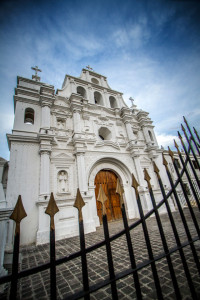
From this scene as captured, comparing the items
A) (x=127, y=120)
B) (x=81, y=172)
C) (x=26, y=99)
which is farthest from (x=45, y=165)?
(x=127, y=120)

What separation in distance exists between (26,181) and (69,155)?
2.53m

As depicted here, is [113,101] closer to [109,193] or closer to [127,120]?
[127,120]

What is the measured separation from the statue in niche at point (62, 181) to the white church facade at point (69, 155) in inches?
2.0

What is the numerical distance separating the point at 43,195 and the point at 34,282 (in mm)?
3555

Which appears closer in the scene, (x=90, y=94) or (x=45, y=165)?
(x=45, y=165)

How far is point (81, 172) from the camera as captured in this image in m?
7.08

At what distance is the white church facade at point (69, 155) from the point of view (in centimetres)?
584

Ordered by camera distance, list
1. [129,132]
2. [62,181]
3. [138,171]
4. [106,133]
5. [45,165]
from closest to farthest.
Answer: [45,165] → [62,181] → [138,171] → [106,133] → [129,132]

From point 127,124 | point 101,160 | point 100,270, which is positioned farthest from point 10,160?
point 127,124

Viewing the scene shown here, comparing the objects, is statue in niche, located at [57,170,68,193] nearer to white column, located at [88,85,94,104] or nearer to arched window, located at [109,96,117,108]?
white column, located at [88,85,94,104]

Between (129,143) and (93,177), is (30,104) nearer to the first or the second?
(93,177)

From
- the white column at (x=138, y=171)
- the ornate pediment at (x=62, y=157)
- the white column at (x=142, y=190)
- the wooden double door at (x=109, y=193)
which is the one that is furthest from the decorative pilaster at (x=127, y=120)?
the ornate pediment at (x=62, y=157)

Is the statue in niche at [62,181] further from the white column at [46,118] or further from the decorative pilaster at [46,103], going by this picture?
the decorative pilaster at [46,103]

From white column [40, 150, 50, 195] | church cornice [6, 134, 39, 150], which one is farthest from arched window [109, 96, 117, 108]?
white column [40, 150, 50, 195]
